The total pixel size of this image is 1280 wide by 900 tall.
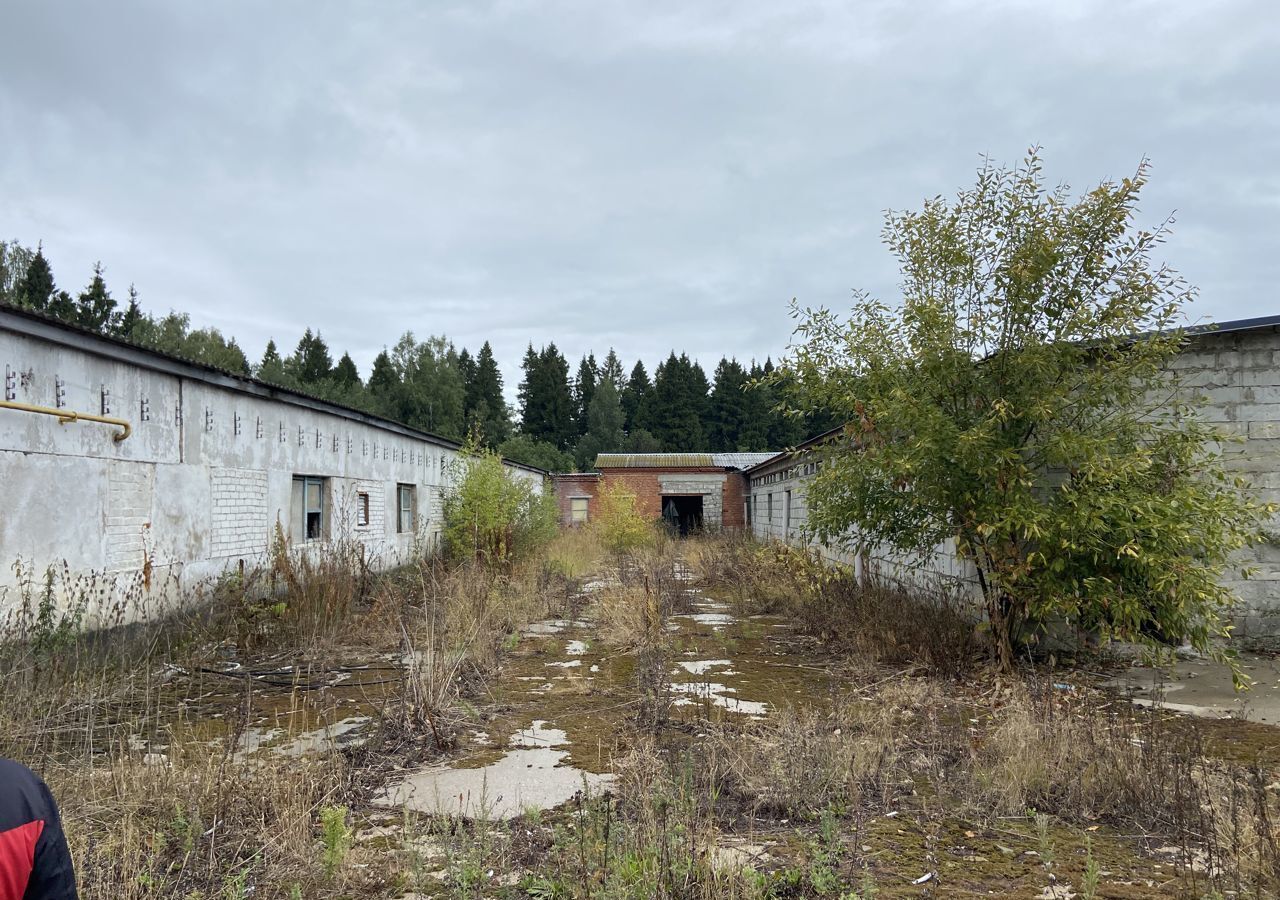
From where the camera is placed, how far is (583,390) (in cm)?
7044

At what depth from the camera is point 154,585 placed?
8109 millimetres

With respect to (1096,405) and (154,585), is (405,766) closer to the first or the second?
(154,585)

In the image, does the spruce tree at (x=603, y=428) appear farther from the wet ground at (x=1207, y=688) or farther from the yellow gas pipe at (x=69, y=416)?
the wet ground at (x=1207, y=688)

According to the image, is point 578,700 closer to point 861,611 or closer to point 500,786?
point 500,786

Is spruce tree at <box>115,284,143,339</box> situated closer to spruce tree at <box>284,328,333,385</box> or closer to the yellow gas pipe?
spruce tree at <box>284,328,333,385</box>

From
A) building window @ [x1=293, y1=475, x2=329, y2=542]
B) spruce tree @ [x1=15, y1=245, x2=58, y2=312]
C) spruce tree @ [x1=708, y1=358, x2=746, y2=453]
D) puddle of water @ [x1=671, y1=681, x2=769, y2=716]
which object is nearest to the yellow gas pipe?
building window @ [x1=293, y1=475, x2=329, y2=542]

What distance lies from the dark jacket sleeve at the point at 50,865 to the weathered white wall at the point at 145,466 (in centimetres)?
622

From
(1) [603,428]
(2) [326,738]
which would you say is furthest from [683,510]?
(2) [326,738]

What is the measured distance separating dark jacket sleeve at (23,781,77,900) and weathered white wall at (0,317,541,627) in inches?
245

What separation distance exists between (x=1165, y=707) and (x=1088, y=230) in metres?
4.11

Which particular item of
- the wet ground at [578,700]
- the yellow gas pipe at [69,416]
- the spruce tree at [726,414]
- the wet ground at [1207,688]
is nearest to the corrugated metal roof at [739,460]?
the wet ground at [578,700]

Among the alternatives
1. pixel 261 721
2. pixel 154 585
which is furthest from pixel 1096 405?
pixel 154 585

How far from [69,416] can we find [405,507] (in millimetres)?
10312

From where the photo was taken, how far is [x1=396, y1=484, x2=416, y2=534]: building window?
54.0 feet
